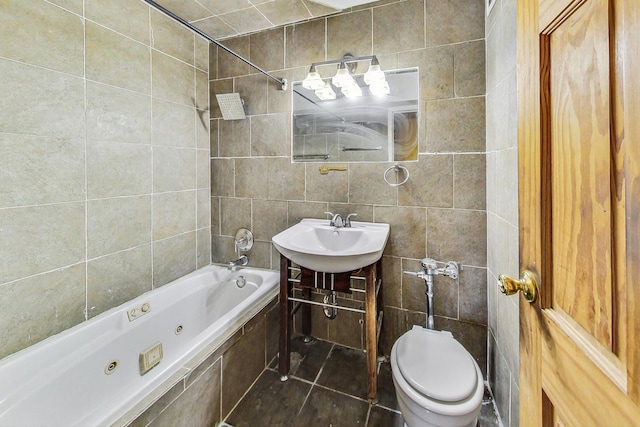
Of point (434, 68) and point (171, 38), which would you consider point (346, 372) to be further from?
point (171, 38)

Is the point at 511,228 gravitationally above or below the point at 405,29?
below

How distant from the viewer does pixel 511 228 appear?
3.95ft

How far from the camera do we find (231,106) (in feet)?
6.86

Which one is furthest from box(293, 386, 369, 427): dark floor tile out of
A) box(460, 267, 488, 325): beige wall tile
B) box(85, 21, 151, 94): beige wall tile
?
box(85, 21, 151, 94): beige wall tile

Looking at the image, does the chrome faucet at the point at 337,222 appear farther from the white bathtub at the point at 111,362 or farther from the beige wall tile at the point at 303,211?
the white bathtub at the point at 111,362

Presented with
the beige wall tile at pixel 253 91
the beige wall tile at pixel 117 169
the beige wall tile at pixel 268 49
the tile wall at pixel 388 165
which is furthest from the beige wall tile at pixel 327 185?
the beige wall tile at pixel 117 169

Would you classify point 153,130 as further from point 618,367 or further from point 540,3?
point 618,367

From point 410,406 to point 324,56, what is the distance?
6.97ft

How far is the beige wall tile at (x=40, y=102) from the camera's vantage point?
1155 mm

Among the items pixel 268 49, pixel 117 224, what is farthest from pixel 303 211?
pixel 268 49

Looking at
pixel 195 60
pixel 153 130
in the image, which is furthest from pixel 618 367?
pixel 195 60

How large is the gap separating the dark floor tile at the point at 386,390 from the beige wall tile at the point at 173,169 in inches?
76.8

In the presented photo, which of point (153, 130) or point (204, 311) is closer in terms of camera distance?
point (153, 130)

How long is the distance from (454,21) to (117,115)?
2098mm
